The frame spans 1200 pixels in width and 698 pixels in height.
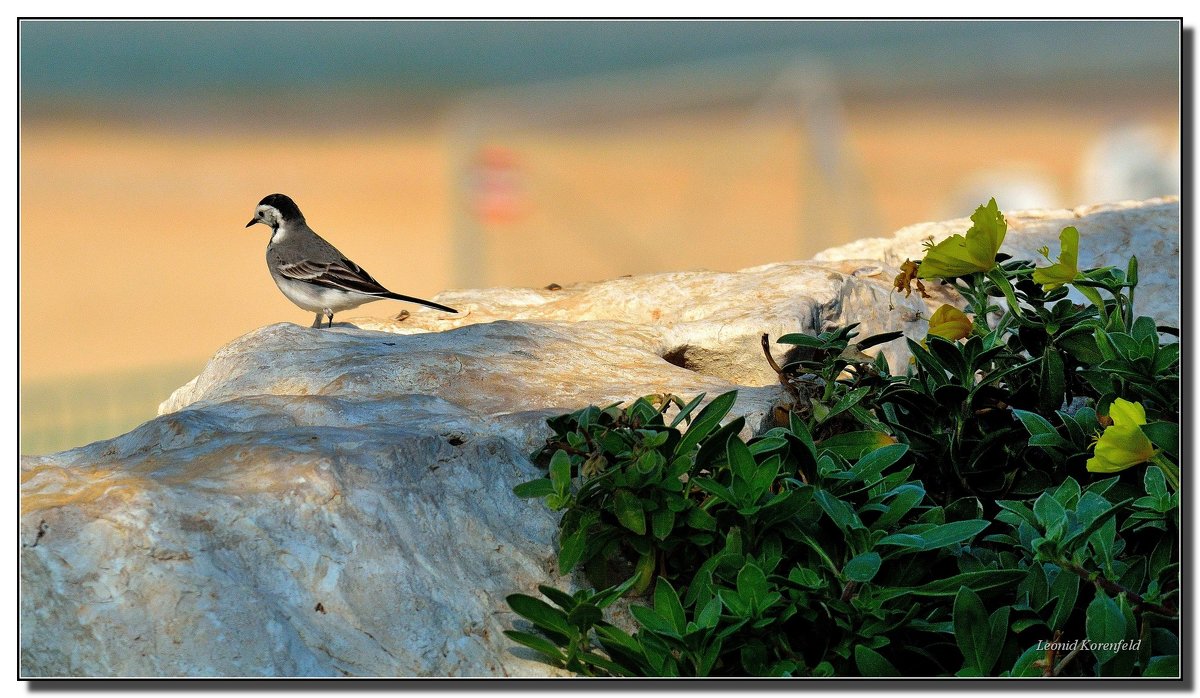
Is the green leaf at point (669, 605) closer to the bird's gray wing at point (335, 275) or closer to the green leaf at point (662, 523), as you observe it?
the green leaf at point (662, 523)

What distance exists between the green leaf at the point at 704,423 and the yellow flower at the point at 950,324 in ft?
2.78

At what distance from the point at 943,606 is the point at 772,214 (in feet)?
41.6

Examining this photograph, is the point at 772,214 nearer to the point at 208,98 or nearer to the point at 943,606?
the point at 208,98

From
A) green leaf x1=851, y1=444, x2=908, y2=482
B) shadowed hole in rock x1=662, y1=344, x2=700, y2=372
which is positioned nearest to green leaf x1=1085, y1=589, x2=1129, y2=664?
green leaf x1=851, y1=444, x2=908, y2=482

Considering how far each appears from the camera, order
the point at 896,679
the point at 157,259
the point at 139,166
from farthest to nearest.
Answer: the point at 139,166
the point at 157,259
the point at 896,679

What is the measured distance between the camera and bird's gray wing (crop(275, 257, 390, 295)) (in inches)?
212

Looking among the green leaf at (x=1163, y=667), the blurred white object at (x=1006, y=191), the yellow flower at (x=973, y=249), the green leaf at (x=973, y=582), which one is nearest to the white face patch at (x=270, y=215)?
the yellow flower at (x=973, y=249)

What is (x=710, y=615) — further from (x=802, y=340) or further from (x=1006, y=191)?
(x=1006, y=191)

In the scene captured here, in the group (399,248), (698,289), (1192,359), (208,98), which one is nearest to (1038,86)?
(399,248)

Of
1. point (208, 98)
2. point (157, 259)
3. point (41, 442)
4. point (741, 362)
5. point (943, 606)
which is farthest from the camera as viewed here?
point (208, 98)

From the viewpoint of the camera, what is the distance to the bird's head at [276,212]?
616cm

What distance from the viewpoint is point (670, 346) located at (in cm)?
409

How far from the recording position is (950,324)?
3.32 meters

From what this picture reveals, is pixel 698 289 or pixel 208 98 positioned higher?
pixel 208 98
